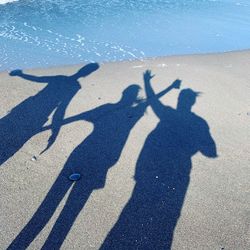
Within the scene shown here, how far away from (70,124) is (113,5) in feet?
34.4

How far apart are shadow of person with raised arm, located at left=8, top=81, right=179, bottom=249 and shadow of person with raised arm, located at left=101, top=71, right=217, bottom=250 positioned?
1.72 feet

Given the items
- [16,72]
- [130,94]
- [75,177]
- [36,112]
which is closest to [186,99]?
[130,94]

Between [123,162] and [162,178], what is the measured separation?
724 mm

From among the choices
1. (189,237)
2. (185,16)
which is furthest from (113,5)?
(189,237)

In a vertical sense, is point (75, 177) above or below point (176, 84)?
above

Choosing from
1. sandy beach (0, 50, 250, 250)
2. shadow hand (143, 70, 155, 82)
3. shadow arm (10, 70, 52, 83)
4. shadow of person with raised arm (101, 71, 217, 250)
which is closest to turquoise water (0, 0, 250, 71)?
shadow arm (10, 70, 52, 83)

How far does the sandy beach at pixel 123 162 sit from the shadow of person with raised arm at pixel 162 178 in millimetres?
16

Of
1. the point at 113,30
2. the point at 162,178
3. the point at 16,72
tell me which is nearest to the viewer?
the point at 162,178

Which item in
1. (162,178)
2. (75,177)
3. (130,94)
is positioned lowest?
(130,94)

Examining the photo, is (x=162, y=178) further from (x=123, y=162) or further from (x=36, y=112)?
(x=36, y=112)

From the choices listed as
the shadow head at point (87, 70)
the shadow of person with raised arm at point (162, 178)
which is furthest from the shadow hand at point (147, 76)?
the shadow head at point (87, 70)

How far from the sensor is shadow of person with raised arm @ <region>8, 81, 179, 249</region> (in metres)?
4.78

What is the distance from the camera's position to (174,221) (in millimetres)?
5051

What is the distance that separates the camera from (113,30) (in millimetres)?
13031
